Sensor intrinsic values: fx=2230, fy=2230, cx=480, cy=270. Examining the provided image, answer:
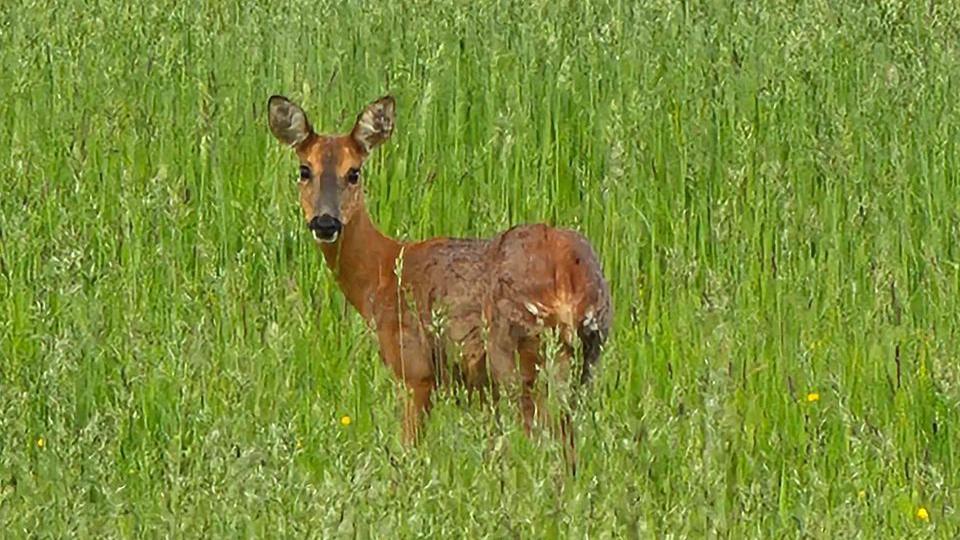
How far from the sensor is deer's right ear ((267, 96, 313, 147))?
590 cm

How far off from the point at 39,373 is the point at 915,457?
1953 millimetres

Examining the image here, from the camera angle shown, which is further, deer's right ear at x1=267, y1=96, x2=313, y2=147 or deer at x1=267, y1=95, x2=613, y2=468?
deer's right ear at x1=267, y1=96, x2=313, y2=147

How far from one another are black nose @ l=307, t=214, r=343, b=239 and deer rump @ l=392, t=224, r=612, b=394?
330 millimetres

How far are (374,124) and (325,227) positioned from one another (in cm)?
47

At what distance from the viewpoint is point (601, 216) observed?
689 cm

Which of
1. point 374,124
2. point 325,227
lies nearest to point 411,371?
point 325,227

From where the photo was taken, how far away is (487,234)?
20.7 feet

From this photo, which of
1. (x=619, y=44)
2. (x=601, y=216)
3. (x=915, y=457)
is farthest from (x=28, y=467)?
(x=619, y=44)

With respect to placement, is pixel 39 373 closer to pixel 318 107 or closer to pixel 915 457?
pixel 915 457

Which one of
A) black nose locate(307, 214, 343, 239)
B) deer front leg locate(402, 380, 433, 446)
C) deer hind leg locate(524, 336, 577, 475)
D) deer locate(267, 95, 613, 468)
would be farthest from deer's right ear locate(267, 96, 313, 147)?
deer hind leg locate(524, 336, 577, 475)

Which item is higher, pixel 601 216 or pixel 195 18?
pixel 195 18

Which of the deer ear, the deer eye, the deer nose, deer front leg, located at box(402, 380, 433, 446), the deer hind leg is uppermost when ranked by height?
the deer ear

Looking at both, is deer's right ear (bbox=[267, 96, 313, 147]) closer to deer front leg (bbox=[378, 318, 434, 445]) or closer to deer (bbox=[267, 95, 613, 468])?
deer (bbox=[267, 95, 613, 468])

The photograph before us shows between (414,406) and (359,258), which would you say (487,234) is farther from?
(414,406)
